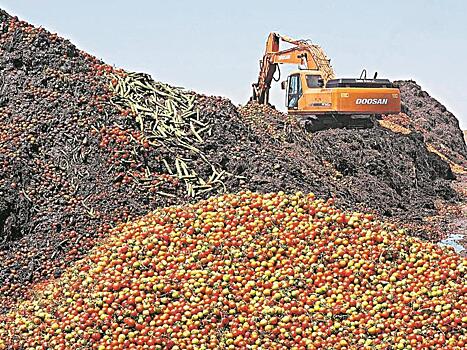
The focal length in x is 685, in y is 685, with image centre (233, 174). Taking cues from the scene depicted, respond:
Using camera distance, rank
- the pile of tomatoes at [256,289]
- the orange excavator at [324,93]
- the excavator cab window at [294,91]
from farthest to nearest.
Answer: the excavator cab window at [294,91], the orange excavator at [324,93], the pile of tomatoes at [256,289]

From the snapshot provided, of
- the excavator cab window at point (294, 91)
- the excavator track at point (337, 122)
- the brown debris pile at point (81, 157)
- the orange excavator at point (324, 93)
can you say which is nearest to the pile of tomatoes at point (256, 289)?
the brown debris pile at point (81, 157)

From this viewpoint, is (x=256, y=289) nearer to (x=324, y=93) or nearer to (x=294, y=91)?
(x=324, y=93)

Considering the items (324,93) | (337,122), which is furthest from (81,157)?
(337,122)

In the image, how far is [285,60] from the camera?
23500 mm

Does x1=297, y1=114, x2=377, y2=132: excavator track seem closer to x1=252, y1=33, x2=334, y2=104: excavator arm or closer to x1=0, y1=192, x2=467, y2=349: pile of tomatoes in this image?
x1=252, y1=33, x2=334, y2=104: excavator arm

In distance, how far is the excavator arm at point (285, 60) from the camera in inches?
897

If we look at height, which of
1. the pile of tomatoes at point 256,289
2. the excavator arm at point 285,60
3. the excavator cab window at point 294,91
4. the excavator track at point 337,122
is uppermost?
the excavator arm at point 285,60

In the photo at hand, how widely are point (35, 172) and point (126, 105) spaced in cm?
191

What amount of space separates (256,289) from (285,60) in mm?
17453

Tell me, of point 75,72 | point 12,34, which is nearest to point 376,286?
point 75,72

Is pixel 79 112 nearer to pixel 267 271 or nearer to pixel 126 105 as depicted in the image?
pixel 126 105

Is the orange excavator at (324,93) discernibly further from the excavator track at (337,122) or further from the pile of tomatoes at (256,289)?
the pile of tomatoes at (256,289)

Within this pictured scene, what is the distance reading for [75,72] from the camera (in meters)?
12.2

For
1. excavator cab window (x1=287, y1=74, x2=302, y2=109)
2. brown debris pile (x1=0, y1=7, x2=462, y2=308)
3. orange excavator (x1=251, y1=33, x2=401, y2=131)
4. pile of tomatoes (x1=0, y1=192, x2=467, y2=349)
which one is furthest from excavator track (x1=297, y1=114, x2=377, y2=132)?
pile of tomatoes (x1=0, y1=192, x2=467, y2=349)
